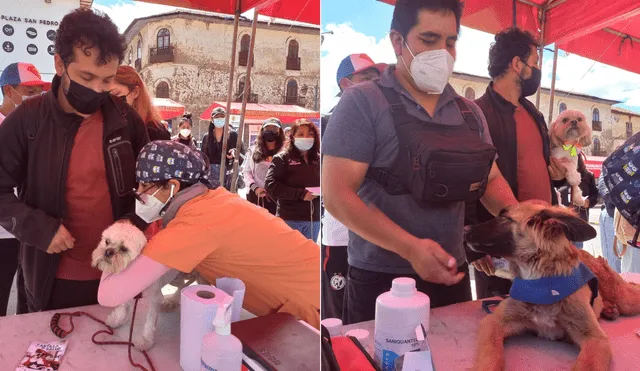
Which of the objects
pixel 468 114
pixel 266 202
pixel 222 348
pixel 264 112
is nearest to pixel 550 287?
pixel 468 114

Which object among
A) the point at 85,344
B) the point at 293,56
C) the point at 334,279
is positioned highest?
the point at 293,56

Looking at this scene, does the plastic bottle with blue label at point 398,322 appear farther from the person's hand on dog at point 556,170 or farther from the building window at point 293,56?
the building window at point 293,56

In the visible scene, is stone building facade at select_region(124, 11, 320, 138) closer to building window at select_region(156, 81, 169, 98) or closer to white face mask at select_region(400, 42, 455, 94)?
building window at select_region(156, 81, 169, 98)

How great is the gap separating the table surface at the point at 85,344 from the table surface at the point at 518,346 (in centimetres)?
37

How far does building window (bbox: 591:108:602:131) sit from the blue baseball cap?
646 millimetres

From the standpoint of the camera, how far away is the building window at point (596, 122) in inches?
51.9

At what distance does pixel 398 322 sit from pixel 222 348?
31 centimetres

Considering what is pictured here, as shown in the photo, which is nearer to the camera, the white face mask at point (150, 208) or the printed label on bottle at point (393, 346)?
the printed label on bottle at point (393, 346)

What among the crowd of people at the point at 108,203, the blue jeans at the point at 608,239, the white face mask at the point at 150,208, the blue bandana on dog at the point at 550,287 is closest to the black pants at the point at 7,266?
the crowd of people at the point at 108,203

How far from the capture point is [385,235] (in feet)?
3.51

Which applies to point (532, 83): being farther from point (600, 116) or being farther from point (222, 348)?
point (222, 348)

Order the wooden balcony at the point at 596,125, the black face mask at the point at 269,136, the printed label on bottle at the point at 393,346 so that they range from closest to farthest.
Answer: the printed label on bottle at the point at 393,346 → the wooden balcony at the point at 596,125 → the black face mask at the point at 269,136

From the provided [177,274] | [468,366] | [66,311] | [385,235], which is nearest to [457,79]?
[385,235]

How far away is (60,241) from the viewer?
120 cm
